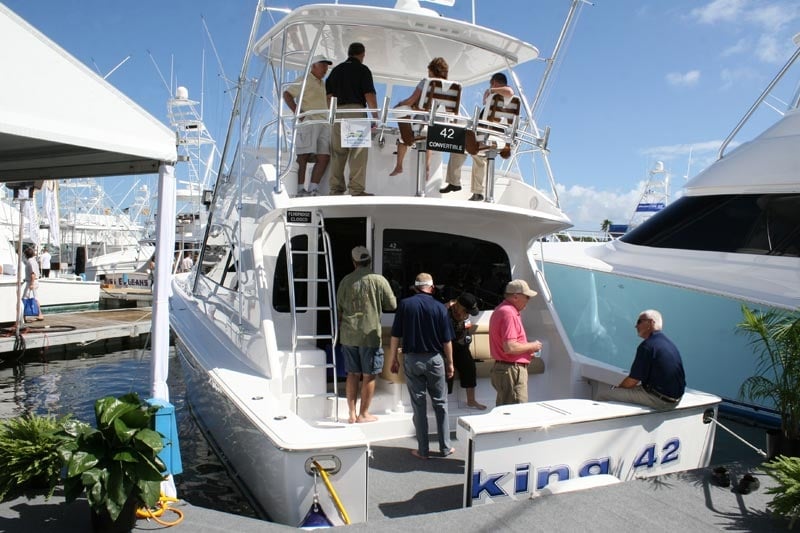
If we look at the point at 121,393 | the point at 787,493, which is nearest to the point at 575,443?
the point at 787,493

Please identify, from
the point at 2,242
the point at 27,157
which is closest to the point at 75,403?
the point at 27,157

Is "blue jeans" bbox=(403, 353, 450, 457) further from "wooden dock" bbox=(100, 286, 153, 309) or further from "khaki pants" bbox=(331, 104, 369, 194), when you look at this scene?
"wooden dock" bbox=(100, 286, 153, 309)

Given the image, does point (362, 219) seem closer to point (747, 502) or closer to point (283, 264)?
point (283, 264)

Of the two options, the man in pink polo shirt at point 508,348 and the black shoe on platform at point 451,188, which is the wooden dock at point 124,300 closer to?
the black shoe on platform at point 451,188

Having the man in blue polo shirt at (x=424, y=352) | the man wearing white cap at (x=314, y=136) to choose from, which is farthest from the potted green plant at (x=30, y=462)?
the man wearing white cap at (x=314, y=136)

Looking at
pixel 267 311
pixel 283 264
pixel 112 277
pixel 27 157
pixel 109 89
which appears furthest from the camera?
pixel 112 277

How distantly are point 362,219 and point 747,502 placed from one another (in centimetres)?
413

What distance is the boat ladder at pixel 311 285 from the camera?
203 inches

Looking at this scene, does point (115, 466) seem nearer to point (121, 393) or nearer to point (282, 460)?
point (282, 460)

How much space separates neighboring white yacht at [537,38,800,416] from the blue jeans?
3.61 m

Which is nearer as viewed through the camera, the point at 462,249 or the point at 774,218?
the point at 462,249

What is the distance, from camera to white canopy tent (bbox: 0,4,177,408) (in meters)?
3.10

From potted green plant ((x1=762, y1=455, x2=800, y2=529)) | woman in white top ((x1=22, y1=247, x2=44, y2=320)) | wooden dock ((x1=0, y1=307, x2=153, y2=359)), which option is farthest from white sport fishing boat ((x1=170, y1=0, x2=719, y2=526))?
woman in white top ((x1=22, y1=247, x2=44, y2=320))

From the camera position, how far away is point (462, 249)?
22.0ft
